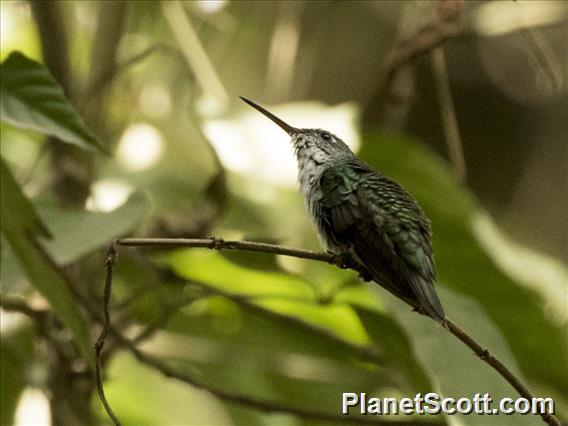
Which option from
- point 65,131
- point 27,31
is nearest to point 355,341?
point 65,131

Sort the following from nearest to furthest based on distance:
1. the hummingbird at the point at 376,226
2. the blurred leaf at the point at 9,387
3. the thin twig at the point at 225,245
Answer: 1. the thin twig at the point at 225,245
2. the hummingbird at the point at 376,226
3. the blurred leaf at the point at 9,387

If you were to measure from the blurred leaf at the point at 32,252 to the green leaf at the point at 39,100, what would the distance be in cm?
9

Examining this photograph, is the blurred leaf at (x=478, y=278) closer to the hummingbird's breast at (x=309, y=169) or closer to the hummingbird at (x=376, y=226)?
the hummingbird's breast at (x=309, y=169)

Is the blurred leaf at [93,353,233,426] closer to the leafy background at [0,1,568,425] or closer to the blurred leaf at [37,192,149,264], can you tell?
the leafy background at [0,1,568,425]

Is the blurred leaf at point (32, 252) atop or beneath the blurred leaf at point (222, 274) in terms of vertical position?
beneath

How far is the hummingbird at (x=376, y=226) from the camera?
1.17 m

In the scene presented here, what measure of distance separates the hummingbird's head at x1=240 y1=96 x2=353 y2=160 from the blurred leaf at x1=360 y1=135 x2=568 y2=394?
26cm

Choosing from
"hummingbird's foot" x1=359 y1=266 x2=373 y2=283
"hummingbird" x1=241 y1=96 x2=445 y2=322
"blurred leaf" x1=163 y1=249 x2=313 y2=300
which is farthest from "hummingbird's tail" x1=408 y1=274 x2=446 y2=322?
"blurred leaf" x1=163 y1=249 x2=313 y2=300

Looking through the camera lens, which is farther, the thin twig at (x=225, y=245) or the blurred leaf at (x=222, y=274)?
the blurred leaf at (x=222, y=274)

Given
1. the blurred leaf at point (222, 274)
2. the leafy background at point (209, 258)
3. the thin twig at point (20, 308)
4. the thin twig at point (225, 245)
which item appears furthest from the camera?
the blurred leaf at point (222, 274)

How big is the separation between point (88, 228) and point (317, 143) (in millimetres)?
440

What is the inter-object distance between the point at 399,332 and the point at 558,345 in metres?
0.34

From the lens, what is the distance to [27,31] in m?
2.61

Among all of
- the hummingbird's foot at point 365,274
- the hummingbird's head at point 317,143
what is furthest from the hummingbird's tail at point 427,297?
the hummingbird's head at point 317,143
